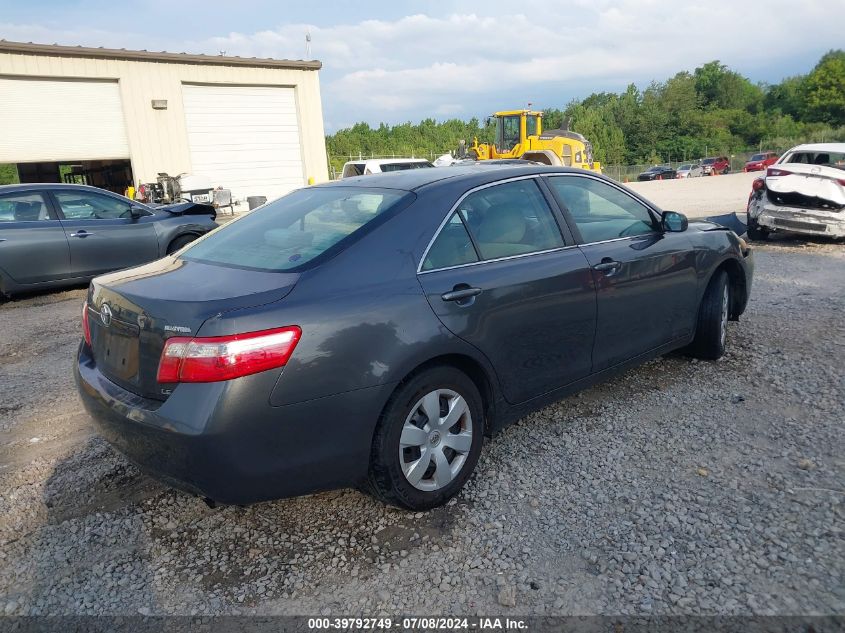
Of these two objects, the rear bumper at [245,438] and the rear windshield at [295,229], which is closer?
the rear bumper at [245,438]

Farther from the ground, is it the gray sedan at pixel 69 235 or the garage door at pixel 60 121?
the garage door at pixel 60 121

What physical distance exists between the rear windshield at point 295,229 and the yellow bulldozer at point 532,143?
65.1ft

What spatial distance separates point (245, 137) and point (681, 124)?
73934 mm

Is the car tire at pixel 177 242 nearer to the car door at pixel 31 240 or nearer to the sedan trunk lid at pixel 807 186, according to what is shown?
the car door at pixel 31 240

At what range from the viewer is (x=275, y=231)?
342cm

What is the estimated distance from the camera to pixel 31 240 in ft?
26.4

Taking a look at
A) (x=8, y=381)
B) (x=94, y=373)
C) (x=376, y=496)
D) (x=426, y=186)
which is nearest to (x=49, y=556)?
(x=94, y=373)

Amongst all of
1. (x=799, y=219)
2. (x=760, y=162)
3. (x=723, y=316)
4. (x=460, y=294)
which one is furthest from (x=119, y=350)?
(x=760, y=162)

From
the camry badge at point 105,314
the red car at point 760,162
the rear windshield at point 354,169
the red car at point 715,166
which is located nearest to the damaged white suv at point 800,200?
the rear windshield at point 354,169

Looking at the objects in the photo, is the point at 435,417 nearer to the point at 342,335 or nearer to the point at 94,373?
the point at 342,335

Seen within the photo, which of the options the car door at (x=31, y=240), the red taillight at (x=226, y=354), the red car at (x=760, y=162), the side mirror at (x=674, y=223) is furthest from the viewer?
the red car at (x=760, y=162)

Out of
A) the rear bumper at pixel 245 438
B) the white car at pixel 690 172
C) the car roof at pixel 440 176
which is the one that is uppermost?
the car roof at pixel 440 176

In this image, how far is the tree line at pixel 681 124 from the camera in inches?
2844

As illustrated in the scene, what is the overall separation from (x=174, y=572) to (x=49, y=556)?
2.03 ft
